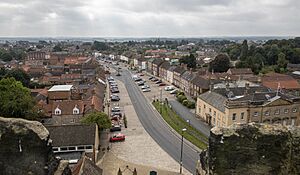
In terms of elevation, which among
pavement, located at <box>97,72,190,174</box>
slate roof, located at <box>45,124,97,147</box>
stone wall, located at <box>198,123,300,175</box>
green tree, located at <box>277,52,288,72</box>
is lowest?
pavement, located at <box>97,72,190,174</box>

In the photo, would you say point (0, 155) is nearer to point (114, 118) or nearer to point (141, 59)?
point (114, 118)

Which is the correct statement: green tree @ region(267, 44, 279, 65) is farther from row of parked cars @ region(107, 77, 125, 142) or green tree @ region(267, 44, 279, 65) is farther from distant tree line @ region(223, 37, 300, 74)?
row of parked cars @ region(107, 77, 125, 142)

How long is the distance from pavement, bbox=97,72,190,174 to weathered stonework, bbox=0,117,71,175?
1550cm

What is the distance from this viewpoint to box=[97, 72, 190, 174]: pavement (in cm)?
2362

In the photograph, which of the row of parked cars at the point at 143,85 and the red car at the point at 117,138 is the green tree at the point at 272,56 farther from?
the red car at the point at 117,138

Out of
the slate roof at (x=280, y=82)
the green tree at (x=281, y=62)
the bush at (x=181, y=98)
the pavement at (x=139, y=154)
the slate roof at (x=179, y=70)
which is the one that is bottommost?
the pavement at (x=139, y=154)

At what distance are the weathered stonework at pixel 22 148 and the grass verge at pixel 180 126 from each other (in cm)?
2143

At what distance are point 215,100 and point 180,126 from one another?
5.63 metres

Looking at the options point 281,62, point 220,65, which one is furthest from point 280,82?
point 281,62

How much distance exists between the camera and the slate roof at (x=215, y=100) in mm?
33719

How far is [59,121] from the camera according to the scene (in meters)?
32.7

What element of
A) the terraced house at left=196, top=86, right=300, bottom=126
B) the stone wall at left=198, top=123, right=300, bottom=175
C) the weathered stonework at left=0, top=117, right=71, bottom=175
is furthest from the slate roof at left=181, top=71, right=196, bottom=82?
the weathered stonework at left=0, top=117, right=71, bottom=175

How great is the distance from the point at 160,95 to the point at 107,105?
41.9 feet

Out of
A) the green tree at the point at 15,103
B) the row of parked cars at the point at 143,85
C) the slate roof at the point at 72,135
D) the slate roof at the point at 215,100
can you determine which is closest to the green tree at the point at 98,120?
the slate roof at the point at 72,135
